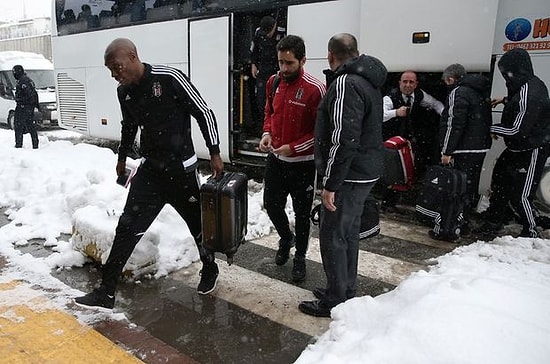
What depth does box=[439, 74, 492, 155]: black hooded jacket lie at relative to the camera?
451 cm

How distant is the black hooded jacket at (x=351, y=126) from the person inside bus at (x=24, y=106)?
917 centimetres

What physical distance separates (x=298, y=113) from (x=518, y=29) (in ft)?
9.02

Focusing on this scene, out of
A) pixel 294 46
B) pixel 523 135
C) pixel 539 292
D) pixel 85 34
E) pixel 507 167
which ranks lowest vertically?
pixel 539 292

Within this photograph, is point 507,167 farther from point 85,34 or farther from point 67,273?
point 85,34

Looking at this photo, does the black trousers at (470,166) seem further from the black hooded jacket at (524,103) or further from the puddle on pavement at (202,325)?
the puddle on pavement at (202,325)

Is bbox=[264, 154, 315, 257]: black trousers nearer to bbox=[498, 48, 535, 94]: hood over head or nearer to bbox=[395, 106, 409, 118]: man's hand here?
bbox=[395, 106, 409, 118]: man's hand

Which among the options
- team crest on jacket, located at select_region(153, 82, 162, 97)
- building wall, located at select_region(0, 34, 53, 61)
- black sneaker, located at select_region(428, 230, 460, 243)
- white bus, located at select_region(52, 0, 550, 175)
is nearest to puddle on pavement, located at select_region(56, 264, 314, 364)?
team crest on jacket, located at select_region(153, 82, 162, 97)

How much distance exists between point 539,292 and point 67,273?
3.65 m

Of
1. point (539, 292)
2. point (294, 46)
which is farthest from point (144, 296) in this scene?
point (539, 292)

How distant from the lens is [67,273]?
3.88 meters

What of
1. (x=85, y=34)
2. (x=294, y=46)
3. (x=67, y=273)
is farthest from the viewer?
(x=85, y=34)

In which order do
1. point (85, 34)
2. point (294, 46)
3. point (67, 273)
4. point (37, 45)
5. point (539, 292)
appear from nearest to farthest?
point (539, 292) < point (294, 46) < point (67, 273) < point (85, 34) < point (37, 45)

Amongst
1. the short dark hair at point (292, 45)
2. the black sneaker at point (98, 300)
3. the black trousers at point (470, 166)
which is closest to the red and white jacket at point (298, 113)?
the short dark hair at point (292, 45)

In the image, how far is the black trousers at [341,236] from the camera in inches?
118
